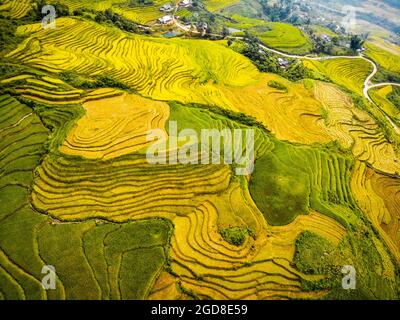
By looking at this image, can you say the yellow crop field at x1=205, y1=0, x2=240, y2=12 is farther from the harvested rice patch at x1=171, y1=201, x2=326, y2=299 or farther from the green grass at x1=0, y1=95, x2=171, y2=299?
the harvested rice patch at x1=171, y1=201, x2=326, y2=299

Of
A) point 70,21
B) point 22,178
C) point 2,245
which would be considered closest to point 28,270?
point 2,245

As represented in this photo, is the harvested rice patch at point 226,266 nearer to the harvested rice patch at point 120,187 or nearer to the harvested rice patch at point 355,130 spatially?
the harvested rice patch at point 120,187

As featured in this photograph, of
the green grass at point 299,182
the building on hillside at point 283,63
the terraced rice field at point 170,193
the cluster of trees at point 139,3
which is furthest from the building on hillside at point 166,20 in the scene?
the green grass at point 299,182

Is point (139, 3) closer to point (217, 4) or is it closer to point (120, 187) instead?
point (217, 4)

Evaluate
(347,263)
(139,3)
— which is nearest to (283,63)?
(139,3)

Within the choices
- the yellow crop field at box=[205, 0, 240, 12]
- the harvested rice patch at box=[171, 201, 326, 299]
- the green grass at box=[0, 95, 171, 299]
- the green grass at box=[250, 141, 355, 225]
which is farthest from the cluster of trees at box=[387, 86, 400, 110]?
the green grass at box=[0, 95, 171, 299]
